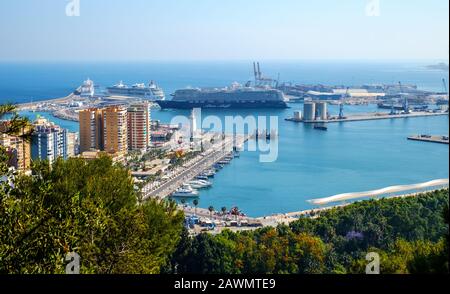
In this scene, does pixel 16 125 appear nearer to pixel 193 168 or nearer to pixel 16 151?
pixel 16 151

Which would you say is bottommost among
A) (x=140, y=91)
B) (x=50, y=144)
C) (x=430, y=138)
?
(x=430, y=138)

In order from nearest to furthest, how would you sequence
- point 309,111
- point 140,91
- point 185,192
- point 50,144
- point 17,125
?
point 17,125 → point 185,192 → point 50,144 → point 309,111 → point 140,91

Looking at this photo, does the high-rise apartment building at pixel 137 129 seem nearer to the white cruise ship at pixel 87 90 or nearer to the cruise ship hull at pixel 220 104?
the cruise ship hull at pixel 220 104

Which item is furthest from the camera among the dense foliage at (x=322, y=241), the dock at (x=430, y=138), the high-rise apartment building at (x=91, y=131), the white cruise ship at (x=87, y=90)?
the white cruise ship at (x=87, y=90)

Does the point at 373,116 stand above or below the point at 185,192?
above

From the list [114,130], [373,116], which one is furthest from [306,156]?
[373,116]

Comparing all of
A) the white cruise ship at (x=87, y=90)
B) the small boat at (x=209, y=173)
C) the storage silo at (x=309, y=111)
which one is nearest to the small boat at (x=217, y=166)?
the small boat at (x=209, y=173)
